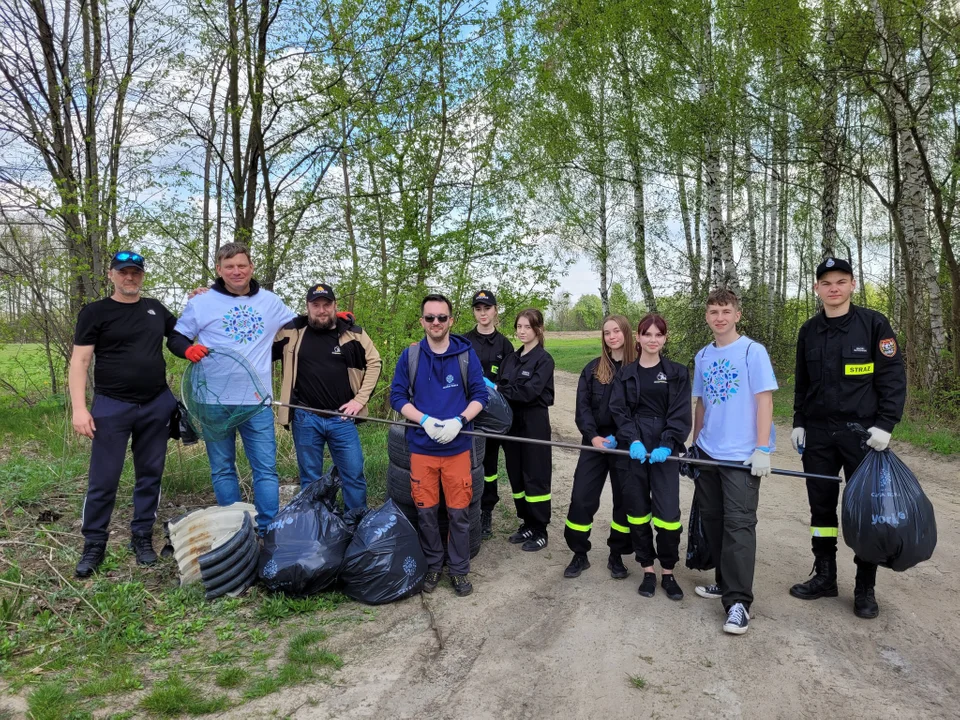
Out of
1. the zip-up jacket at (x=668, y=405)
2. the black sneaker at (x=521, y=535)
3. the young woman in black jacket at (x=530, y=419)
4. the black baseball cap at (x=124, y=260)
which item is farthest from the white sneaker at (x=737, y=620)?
the black baseball cap at (x=124, y=260)

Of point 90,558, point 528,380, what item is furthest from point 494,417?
point 90,558

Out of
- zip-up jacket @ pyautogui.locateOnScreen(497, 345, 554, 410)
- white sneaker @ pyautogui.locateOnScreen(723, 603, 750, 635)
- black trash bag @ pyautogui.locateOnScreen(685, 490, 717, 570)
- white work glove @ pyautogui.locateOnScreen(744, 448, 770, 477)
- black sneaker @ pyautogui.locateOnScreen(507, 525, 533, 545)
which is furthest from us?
black sneaker @ pyautogui.locateOnScreen(507, 525, 533, 545)

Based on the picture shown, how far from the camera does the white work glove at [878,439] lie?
10.4ft

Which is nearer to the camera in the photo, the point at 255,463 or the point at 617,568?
the point at 617,568

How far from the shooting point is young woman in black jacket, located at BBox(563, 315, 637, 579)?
390 cm

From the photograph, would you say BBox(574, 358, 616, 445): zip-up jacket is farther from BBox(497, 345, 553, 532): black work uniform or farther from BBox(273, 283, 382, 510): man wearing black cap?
BBox(273, 283, 382, 510): man wearing black cap

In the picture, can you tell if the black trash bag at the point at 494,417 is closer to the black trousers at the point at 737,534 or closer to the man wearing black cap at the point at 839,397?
the black trousers at the point at 737,534

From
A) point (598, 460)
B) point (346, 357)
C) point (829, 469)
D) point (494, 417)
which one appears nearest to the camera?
point (829, 469)

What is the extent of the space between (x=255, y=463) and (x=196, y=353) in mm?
874

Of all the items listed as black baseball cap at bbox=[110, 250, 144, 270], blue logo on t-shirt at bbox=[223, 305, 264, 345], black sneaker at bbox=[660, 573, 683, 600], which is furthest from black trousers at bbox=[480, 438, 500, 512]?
black baseball cap at bbox=[110, 250, 144, 270]

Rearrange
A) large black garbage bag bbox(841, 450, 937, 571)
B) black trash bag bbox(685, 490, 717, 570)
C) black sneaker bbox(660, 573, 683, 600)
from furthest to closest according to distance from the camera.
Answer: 1. black trash bag bbox(685, 490, 717, 570)
2. black sneaker bbox(660, 573, 683, 600)
3. large black garbage bag bbox(841, 450, 937, 571)

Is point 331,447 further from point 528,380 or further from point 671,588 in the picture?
point 671,588

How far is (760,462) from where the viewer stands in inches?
128

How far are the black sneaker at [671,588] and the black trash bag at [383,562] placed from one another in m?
1.50
